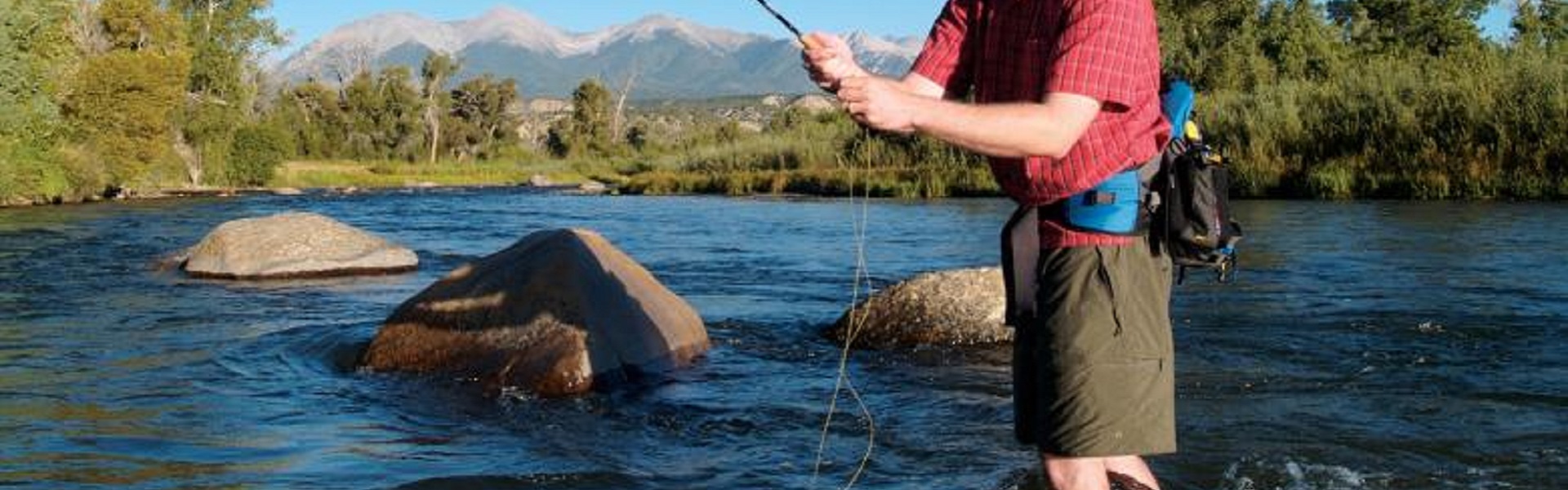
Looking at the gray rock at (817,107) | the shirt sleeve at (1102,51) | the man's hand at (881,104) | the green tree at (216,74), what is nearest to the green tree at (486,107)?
the gray rock at (817,107)

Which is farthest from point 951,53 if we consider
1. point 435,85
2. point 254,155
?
point 435,85

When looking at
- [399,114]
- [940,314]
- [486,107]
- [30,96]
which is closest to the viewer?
[940,314]

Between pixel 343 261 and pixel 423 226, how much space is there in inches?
399

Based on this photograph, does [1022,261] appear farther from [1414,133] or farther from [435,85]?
[435,85]

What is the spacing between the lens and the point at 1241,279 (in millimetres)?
11750

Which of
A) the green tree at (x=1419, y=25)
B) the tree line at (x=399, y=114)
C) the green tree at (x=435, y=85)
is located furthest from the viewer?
the green tree at (x=435, y=85)

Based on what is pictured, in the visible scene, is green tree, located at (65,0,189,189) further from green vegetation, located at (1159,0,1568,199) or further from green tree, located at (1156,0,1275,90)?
green vegetation, located at (1159,0,1568,199)

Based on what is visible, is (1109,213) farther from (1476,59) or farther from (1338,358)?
(1476,59)

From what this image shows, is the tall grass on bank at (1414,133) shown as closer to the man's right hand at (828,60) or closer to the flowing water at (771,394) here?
the flowing water at (771,394)

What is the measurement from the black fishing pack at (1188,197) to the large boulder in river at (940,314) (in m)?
5.27

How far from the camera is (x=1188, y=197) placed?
316 centimetres

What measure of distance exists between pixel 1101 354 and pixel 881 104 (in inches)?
34.6

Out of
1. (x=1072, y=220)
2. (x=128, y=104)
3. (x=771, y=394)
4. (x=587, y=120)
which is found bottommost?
(x=771, y=394)

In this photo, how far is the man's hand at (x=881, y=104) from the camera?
259cm
